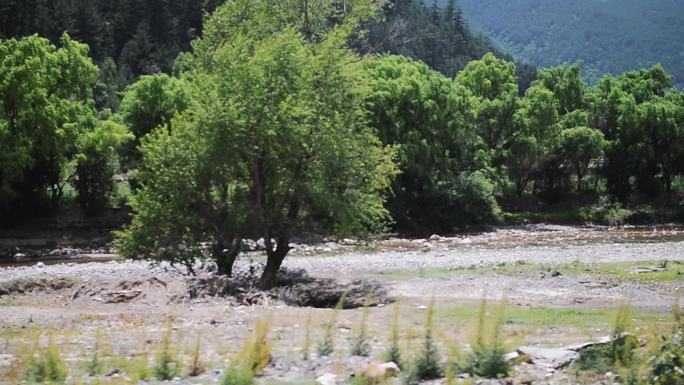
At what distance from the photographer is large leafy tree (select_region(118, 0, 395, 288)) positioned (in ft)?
80.9

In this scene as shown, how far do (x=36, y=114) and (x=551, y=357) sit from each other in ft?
143

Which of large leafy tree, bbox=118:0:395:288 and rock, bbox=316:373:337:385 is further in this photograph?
large leafy tree, bbox=118:0:395:288

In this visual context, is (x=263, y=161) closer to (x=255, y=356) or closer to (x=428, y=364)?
(x=255, y=356)

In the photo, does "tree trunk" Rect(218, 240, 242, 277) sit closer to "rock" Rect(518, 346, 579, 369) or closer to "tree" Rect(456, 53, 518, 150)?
"rock" Rect(518, 346, 579, 369)

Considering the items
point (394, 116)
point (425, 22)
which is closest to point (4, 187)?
point (394, 116)

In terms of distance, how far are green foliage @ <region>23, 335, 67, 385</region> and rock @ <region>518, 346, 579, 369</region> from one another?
6.88 meters

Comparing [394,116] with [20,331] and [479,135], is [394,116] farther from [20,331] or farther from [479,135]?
[20,331]

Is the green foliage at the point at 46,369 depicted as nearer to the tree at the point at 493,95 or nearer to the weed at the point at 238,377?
the weed at the point at 238,377

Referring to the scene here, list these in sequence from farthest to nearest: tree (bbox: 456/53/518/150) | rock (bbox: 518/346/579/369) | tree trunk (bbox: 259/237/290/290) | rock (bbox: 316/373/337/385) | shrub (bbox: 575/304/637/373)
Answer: tree (bbox: 456/53/518/150) < tree trunk (bbox: 259/237/290/290) < rock (bbox: 518/346/579/369) < shrub (bbox: 575/304/637/373) < rock (bbox: 316/373/337/385)

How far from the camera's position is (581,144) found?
6412cm

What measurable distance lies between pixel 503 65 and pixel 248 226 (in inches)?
1946

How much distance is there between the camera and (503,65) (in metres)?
69.4

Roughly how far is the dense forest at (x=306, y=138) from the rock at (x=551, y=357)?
13084 mm

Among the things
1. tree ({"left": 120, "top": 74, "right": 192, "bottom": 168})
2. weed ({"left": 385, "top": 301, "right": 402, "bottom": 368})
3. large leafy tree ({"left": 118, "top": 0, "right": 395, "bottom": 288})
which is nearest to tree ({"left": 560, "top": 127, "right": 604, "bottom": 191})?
tree ({"left": 120, "top": 74, "right": 192, "bottom": 168})
